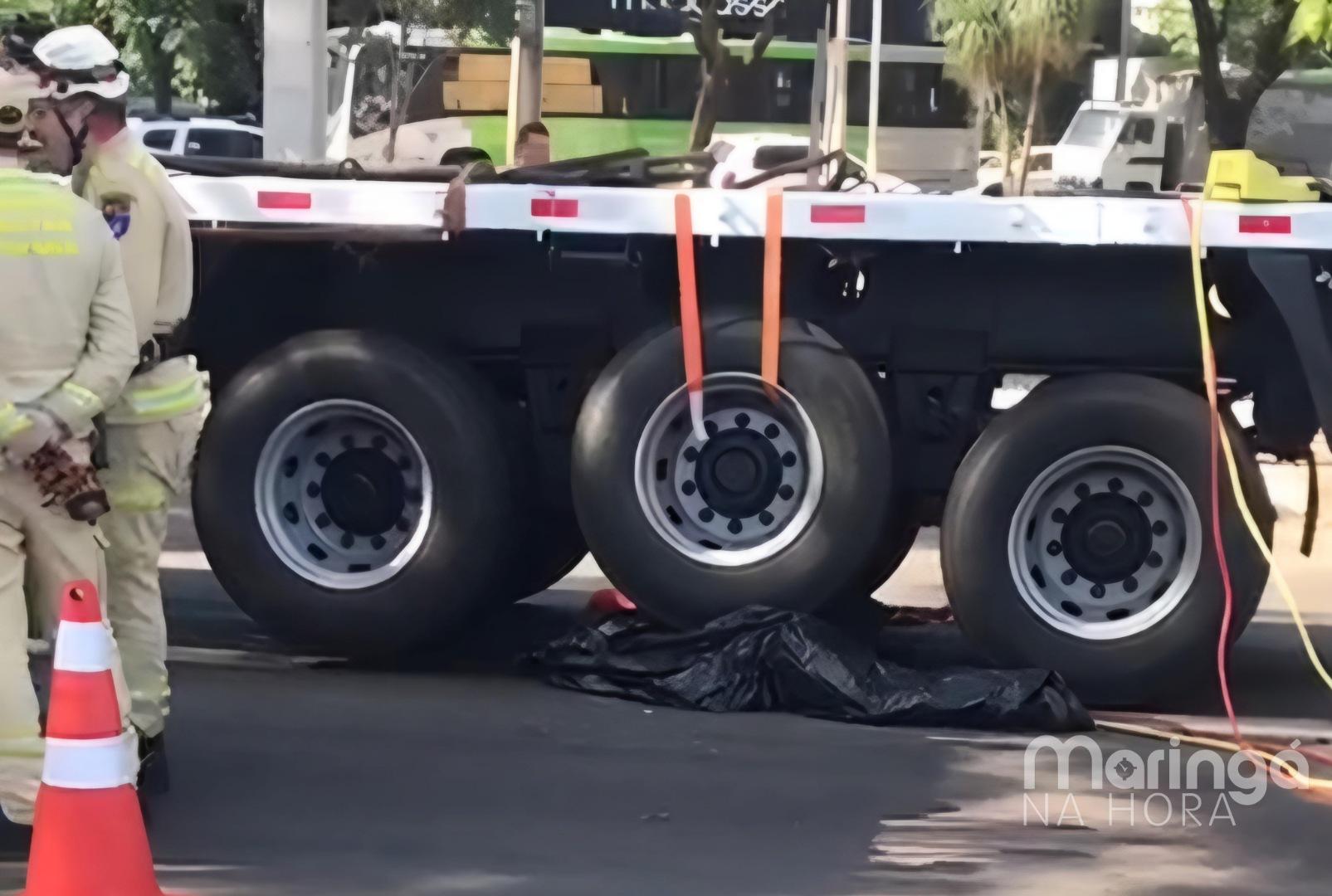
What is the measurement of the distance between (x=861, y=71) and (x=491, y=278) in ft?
95.2

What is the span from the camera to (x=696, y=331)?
6617mm

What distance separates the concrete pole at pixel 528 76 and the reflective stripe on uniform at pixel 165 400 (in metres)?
10.6

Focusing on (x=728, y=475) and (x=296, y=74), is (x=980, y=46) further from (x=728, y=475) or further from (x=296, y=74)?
(x=728, y=475)

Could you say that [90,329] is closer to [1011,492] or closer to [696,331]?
[696,331]

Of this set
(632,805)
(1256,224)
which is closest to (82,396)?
(632,805)

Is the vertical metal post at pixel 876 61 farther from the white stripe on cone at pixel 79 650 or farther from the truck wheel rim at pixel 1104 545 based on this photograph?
Result: the white stripe on cone at pixel 79 650

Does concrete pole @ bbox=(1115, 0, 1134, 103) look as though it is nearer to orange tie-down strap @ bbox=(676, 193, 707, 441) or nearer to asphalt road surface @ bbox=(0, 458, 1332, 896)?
orange tie-down strap @ bbox=(676, 193, 707, 441)

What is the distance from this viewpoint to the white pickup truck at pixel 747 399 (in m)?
6.52

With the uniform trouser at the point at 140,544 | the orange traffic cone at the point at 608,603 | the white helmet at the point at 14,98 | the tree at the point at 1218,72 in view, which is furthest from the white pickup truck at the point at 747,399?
the tree at the point at 1218,72

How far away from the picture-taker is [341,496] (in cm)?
699

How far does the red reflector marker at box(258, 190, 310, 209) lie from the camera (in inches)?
266

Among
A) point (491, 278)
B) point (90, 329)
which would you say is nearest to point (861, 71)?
point (491, 278)

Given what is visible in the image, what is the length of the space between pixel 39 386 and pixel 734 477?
103 inches

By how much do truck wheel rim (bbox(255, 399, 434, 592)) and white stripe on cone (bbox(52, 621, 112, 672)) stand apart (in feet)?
8.40
